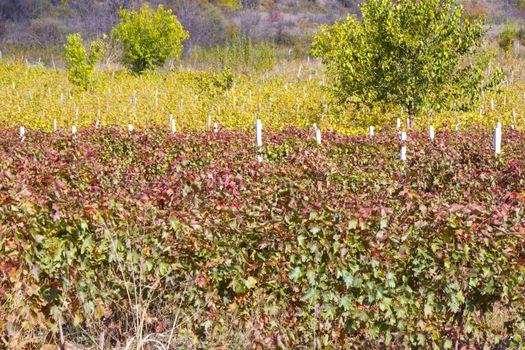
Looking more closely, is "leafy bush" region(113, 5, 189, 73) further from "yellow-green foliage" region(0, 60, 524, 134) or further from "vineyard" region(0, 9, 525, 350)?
"vineyard" region(0, 9, 525, 350)

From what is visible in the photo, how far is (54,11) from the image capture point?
262 ft

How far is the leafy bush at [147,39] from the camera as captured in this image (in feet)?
140

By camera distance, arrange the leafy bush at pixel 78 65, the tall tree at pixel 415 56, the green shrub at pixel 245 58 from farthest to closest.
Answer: the green shrub at pixel 245 58
the leafy bush at pixel 78 65
the tall tree at pixel 415 56

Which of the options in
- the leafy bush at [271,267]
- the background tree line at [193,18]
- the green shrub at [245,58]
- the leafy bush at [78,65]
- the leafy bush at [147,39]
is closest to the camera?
the leafy bush at [271,267]

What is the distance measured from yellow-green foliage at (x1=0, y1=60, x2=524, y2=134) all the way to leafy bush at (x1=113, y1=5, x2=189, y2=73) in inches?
49.5

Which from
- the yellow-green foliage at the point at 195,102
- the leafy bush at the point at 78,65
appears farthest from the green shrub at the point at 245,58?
the leafy bush at the point at 78,65

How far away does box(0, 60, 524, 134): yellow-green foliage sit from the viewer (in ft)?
72.9

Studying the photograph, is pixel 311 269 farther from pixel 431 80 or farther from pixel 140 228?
pixel 431 80

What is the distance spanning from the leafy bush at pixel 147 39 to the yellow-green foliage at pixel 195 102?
1257 millimetres

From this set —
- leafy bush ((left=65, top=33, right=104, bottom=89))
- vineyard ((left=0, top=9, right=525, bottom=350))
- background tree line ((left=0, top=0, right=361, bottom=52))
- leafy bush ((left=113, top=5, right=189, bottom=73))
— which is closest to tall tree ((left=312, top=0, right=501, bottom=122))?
vineyard ((left=0, top=9, right=525, bottom=350))

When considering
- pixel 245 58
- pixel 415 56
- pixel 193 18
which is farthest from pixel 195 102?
pixel 193 18


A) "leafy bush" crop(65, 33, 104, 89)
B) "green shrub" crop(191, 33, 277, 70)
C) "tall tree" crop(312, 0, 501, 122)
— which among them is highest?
"tall tree" crop(312, 0, 501, 122)

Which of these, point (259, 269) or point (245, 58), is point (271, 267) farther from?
point (245, 58)

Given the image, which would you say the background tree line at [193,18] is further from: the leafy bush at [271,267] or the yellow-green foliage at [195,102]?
the leafy bush at [271,267]
